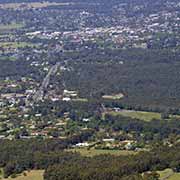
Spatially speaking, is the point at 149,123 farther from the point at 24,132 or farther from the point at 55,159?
the point at 55,159

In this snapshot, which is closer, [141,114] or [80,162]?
[80,162]

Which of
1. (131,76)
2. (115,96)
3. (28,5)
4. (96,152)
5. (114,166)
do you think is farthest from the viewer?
(28,5)

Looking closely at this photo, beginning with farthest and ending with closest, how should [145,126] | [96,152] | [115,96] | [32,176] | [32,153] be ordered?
1. [115,96]
2. [145,126]
3. [96,152]
4. [32,153]
5. [32,176]

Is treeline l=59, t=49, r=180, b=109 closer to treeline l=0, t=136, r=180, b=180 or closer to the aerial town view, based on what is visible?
the aerial town view

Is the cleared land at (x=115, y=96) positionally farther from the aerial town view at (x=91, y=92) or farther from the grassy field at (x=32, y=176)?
the grassy field at (x=32, y=176)

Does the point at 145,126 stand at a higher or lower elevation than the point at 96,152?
lower

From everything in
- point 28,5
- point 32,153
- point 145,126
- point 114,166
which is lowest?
point 28,5

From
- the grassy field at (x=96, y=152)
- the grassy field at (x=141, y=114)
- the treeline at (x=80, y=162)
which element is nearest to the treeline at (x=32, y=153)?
the treeline at (x=80, y=162)

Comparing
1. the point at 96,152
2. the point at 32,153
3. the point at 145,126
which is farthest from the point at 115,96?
the point at 32,153

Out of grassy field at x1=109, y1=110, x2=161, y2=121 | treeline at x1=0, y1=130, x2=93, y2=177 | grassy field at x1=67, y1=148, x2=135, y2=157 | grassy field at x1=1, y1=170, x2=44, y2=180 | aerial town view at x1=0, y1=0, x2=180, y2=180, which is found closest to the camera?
grassy field at x1=1, y1=170, x2=44, y2=180

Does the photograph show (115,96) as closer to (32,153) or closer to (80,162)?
(32,153)

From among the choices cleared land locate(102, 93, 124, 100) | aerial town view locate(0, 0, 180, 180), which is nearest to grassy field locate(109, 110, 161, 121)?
aerial town view locate(0, 0, 180, 180)

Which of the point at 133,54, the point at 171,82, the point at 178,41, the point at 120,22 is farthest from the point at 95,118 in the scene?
the point at 120,22
